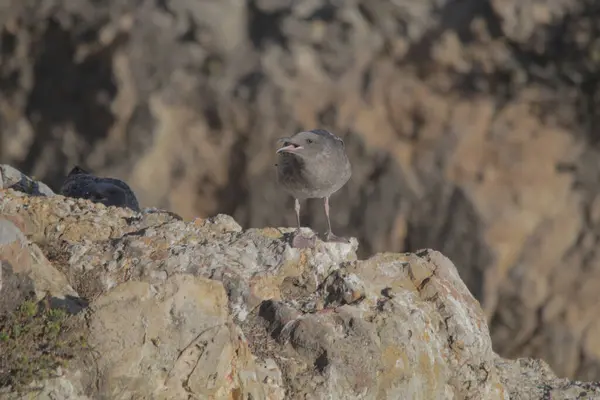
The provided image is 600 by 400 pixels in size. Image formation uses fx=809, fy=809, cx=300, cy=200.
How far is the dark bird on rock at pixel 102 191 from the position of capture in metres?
6.54

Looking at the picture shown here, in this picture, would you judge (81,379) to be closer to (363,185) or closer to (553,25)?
(363,185)

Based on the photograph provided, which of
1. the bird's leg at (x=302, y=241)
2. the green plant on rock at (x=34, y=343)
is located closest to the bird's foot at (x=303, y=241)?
the bird's leg at (x=302, y=241)

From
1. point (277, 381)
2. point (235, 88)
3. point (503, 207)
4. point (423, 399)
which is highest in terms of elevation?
point (277, 381)

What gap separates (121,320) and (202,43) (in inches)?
399

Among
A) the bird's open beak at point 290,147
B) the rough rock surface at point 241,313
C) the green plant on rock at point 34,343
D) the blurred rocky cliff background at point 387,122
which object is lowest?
the blurred rocky cliff background at point 387,122

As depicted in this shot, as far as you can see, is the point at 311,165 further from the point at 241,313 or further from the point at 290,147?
the point at 241,313

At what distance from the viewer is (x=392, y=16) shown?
1208 centimetres

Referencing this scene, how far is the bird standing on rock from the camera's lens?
5.12 meters

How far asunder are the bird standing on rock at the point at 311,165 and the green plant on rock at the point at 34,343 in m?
1.98

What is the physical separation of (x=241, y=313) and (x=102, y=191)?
2848 mm

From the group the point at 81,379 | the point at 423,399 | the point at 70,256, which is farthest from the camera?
the point at 70,256

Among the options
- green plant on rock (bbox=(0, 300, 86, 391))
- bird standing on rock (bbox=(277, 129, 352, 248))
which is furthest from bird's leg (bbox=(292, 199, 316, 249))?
green plant on rock (bbox=(0, 300, 86, 391))

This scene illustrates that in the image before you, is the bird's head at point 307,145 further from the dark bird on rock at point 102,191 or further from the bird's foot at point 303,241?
the dark bird on rock at point 102,191

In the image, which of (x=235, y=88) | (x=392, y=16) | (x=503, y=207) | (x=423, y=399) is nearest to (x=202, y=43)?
(x=235, y=88)
